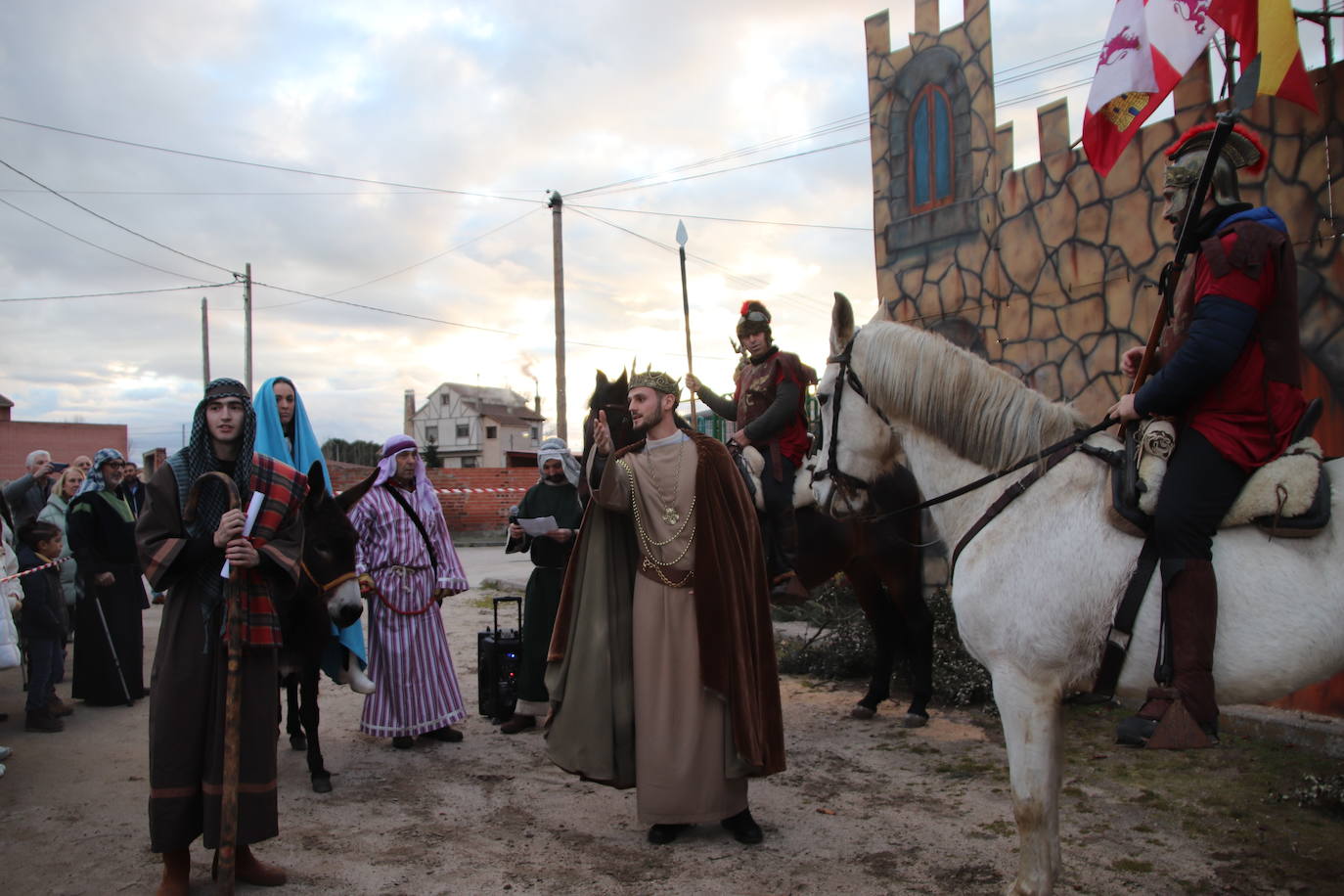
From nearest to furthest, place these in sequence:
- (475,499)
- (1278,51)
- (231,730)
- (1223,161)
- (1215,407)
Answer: (1215,407) → (1223,161) → (231,730) → (1278,51) → (475,499)

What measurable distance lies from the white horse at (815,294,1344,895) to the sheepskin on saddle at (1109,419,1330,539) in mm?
68

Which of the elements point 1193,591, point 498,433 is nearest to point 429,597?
point 1193,591

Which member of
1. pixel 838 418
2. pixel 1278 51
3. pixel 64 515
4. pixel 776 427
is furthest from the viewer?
pixel 64 515

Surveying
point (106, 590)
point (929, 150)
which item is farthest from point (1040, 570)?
point (106, 590)

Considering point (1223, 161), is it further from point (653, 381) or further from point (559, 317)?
point (559, 317)

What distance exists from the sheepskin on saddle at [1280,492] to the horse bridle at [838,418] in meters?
1.10

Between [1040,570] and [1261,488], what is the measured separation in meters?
0.70

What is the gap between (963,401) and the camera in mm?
3387

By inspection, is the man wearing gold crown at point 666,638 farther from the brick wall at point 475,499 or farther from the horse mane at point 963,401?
the brick wall at point 475,499

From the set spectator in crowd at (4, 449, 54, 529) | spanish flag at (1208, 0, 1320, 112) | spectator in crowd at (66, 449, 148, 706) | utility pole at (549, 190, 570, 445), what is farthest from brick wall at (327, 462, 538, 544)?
spanish flag at (1208, 0, 1320, 112)

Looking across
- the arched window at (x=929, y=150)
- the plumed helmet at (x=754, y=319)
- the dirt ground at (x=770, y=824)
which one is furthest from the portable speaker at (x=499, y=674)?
the arched window at (x=929, y=150)

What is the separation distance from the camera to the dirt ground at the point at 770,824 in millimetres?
3631

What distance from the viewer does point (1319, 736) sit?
189 inches

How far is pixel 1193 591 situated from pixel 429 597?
4.49 metres
